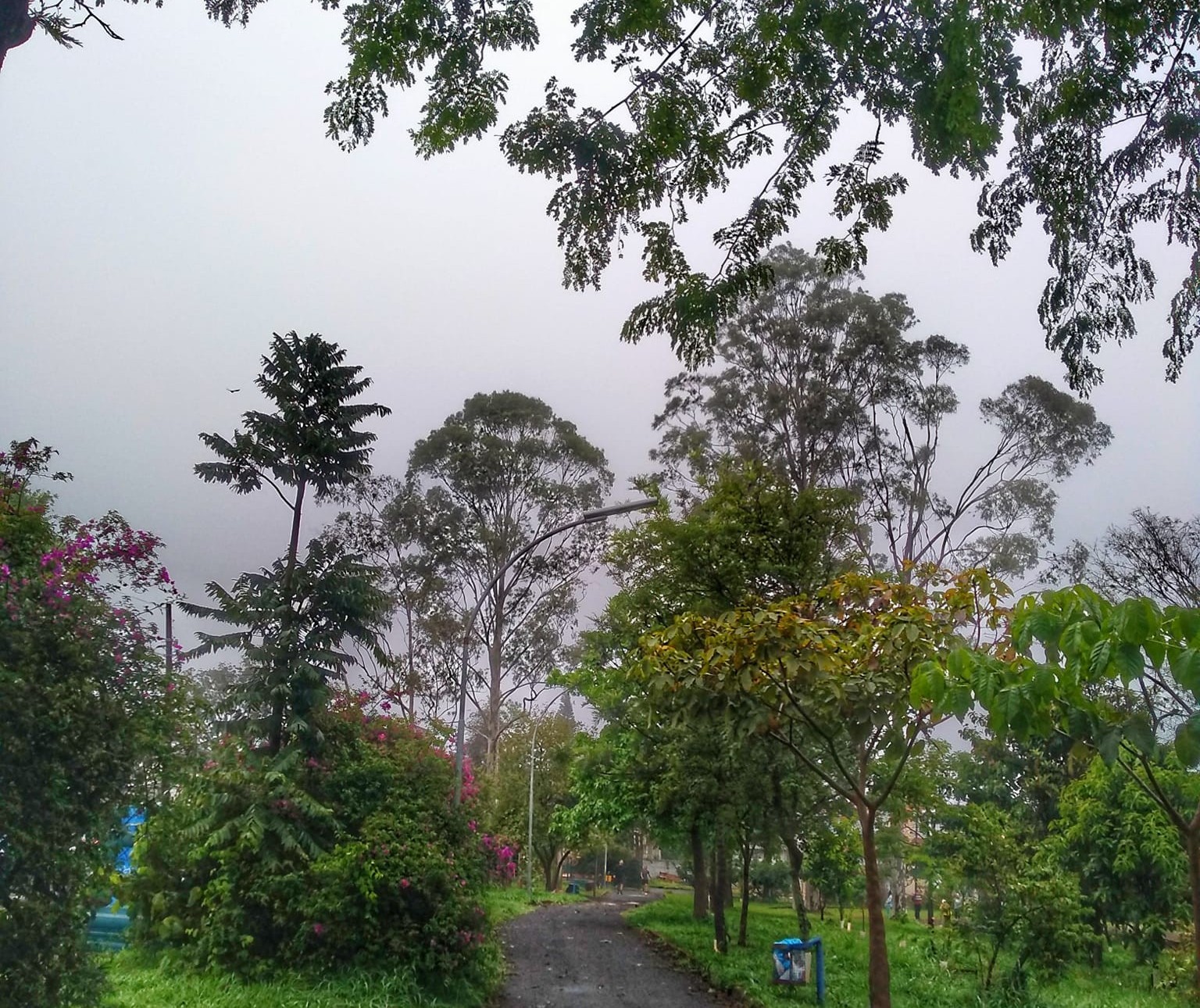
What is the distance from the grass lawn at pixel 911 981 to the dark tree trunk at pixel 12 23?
784 cm

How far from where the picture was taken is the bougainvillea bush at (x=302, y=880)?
21.6ft

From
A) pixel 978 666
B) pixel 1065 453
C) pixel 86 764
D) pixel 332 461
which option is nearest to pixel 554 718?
pixel 1065 453

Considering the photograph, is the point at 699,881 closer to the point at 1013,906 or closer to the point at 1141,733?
the point at 1013,906

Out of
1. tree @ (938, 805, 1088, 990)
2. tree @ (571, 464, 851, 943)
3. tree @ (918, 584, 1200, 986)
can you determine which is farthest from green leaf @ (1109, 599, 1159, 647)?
tree @ (938, 805, 1088, 990)

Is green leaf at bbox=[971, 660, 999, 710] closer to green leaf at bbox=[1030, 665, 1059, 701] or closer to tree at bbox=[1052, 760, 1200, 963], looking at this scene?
green leaf at bbox=[1030, 665, 1059, 701]

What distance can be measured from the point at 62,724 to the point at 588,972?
7.48 metres

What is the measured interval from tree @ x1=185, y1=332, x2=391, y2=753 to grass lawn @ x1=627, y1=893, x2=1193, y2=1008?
182 inches

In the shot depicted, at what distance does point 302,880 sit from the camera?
6.77 meters

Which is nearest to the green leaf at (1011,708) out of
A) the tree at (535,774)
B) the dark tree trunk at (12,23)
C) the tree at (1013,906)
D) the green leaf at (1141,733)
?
the green leaf at (1141,733)

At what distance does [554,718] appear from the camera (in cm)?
2608

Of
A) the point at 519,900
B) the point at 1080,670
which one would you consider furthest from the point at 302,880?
the point at 519,900

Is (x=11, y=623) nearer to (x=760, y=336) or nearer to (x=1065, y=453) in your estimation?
(x=760, y=336)

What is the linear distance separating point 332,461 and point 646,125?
3681 millimetres

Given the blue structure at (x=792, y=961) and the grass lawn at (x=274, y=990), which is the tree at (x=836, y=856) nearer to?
the blue structure at (x=792, y=961)
